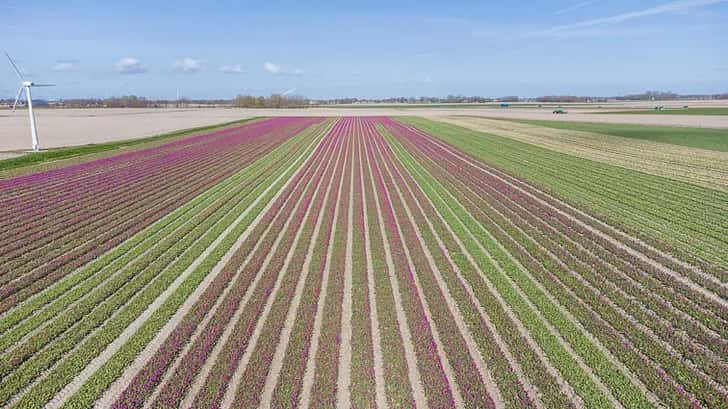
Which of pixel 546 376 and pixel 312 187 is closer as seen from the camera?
pixel 546 376

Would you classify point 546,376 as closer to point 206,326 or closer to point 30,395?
point 206,326

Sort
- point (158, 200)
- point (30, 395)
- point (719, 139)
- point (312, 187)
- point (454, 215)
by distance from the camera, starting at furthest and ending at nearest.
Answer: point (719, 139)
point (312, 187)
point (158, 200)
point (454, 215)
point (30, 395)

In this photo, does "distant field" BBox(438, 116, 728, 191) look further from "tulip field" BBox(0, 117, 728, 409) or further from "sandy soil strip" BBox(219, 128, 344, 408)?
"sandy soil strip" BBox(219, 128, 344, 408)

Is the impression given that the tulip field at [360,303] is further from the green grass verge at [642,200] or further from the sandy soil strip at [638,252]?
the green grass verge at [642,200]

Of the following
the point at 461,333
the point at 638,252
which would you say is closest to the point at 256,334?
the point at 461,333

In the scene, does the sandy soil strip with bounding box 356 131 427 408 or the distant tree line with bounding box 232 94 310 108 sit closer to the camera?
the sandy soil strip with bounding box 356 131 427 408

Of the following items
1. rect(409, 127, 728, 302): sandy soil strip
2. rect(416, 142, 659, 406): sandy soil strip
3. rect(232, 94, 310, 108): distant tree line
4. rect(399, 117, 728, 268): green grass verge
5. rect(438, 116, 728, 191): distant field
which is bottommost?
rect(416, 142, 659, 406): sandy soil strip

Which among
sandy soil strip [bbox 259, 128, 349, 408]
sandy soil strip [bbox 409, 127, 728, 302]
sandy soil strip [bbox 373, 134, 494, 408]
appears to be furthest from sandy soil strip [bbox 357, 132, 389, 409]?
sandy soil strip [bbox 409, 127, 728, 302]

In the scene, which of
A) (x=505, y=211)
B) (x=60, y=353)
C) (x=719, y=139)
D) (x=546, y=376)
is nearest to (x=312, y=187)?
(x=505, y=211)
